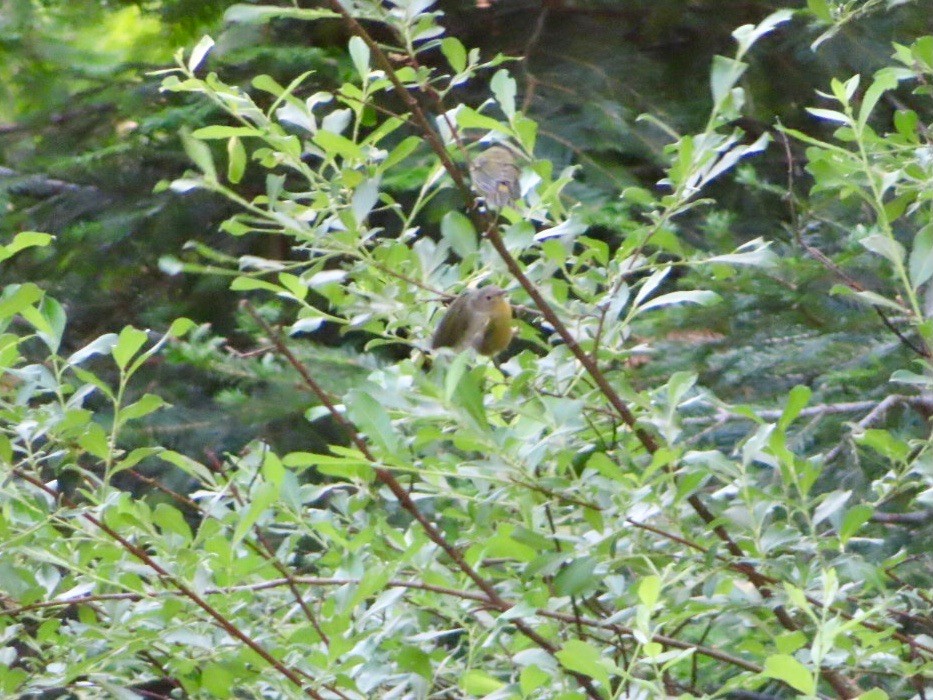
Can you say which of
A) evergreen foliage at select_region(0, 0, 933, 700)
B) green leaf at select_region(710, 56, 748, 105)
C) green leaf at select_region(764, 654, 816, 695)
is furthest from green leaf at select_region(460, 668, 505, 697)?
green leaf at select_region(710, 56, 748, 105)

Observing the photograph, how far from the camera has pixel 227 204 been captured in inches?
126

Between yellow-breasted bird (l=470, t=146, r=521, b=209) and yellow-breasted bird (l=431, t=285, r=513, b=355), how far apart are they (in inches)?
8.5

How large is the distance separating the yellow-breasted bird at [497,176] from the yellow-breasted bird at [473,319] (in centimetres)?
22

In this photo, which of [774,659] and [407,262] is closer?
[774,659]

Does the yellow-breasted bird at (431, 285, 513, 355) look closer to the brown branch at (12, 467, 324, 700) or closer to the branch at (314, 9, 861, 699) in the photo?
the branch at (314, 9, 861, 699)

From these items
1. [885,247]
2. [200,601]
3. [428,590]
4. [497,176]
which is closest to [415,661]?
[428,590]

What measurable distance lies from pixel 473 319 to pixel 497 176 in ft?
1.11

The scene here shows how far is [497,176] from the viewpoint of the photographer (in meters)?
1.35

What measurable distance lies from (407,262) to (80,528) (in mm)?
349

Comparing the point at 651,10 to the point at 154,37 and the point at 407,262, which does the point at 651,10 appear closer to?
the point at 154,37

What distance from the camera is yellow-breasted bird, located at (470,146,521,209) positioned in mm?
1304

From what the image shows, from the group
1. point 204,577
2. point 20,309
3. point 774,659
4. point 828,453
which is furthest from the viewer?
point 828,453

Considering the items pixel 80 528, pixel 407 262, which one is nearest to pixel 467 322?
pixel 407 262

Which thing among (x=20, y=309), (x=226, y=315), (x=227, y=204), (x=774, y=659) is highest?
(x=20, y=309)
